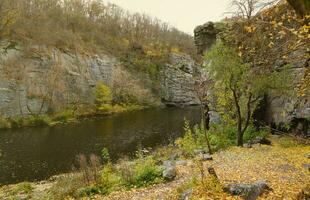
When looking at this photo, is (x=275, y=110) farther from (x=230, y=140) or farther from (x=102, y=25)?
(x=102, y=25)

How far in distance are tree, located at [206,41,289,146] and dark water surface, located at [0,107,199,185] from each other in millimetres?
12254

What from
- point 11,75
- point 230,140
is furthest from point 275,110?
point 11,75

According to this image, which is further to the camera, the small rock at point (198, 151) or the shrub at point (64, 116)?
the shrub at point (64, 116)

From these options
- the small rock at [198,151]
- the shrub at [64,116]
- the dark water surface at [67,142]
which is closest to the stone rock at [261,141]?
the small rock at [198,151]

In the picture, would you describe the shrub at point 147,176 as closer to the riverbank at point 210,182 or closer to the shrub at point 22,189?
the riverbank at point 210,182

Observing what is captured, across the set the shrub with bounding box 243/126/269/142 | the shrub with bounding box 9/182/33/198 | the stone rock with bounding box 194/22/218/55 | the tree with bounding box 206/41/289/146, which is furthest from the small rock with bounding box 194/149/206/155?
the stone rock with bounding box 194/22/218/55

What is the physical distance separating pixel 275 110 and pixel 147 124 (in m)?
24.9

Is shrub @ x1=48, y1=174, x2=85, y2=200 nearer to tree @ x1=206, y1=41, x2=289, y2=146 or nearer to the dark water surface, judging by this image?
the dark water surface

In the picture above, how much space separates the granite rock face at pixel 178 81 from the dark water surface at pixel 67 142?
31.1 m

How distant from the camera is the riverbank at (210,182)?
1277 cm

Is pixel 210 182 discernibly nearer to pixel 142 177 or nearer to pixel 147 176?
pixel 147 176

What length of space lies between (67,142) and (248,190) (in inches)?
1216

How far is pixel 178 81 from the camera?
93.2m

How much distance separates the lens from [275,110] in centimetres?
3244
